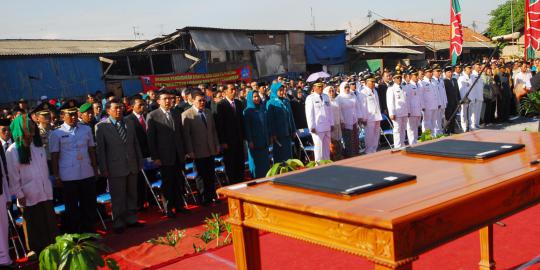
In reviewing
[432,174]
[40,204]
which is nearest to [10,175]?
[40,204]

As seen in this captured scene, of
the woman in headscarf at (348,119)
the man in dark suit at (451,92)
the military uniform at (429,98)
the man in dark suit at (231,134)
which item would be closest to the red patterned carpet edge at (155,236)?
the man in dark suit at (231,134)

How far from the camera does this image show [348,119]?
9.52m

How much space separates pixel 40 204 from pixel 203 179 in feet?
7.55

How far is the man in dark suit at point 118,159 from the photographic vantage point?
5.89 meters

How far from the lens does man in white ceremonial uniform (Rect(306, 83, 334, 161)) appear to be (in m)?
8.67

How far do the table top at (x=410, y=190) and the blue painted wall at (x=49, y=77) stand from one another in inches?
587

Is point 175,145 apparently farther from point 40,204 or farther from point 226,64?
point 226,64

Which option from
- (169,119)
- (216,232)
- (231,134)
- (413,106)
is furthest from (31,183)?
(413,106)

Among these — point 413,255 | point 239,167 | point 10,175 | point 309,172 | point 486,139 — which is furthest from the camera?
point 239,167

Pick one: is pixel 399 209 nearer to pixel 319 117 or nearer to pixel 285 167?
pixel 285 167

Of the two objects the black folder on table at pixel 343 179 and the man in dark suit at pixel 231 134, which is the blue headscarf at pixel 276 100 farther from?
the black folder on table at pixel 343 179

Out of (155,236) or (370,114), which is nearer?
(155,236)

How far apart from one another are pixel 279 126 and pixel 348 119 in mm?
1853

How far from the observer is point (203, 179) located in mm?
6910
